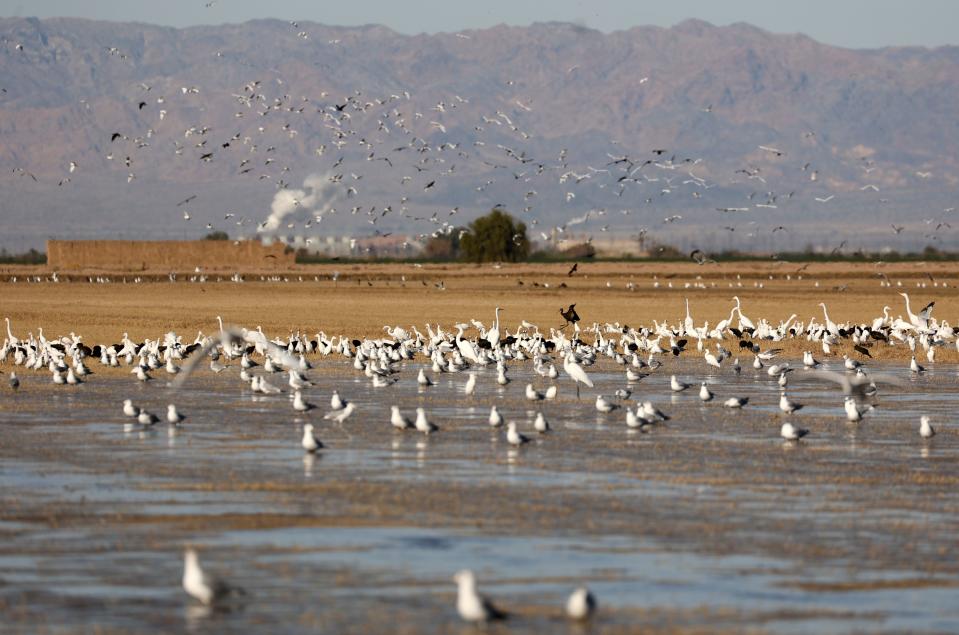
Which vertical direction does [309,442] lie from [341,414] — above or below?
below

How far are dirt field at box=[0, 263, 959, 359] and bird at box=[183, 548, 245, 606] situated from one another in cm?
3441

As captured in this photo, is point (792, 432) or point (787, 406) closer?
point (792, 432)

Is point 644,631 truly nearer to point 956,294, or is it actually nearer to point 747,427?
point 747,427

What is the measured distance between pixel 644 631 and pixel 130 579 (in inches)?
161

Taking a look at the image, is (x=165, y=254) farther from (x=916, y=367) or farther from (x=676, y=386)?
(x=676, y=386)

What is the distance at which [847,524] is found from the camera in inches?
655

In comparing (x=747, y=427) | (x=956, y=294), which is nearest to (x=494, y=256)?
(x=956, y=294)

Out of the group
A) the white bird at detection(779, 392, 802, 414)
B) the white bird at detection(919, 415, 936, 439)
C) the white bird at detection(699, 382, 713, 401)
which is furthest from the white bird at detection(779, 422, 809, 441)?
the white bird at detection(699, 382, 713, 401)

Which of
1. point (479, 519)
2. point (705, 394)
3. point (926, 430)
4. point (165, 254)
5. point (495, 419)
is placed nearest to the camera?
point (479, 519)

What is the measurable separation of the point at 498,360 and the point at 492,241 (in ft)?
387

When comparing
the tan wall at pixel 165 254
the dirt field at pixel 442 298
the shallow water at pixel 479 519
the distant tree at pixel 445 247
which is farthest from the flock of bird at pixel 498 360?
the distant tree at pixel 445 247

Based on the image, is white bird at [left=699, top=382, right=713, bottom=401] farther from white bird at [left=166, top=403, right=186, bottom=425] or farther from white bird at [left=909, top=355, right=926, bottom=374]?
white bird at [left=166, top=403, right=186, bottom=425]

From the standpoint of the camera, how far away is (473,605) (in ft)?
39.8

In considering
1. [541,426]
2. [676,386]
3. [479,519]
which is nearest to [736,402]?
[676,386]
